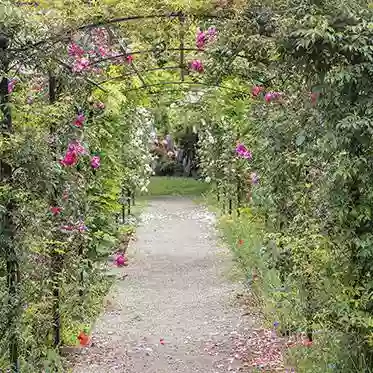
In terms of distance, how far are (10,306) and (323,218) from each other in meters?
1.77

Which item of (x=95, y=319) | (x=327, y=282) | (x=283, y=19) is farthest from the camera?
(x=95, y=319)

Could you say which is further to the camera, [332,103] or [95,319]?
[95,319]

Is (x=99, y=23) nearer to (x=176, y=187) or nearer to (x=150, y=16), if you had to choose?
(x=150, y=16)

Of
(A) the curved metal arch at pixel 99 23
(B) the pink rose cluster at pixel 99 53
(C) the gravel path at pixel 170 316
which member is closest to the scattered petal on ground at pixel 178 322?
(C) the gravel path at pixel 170 316

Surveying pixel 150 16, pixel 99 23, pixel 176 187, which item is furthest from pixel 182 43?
pixel 176 187

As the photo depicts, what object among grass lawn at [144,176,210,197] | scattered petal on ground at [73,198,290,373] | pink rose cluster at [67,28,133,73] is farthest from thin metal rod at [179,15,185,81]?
grass lawn at [144,176,210,197]

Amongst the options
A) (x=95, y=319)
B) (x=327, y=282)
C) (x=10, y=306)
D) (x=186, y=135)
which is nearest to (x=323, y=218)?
(x=327, y=282)

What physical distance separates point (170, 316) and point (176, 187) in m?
14.7

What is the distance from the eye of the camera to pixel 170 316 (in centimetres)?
642

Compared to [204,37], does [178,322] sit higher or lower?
lower

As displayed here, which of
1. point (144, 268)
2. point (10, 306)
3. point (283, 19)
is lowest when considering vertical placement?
point (144, 268)

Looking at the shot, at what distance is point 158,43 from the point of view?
5855 mm

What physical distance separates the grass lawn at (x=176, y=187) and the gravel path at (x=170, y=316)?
894 cm

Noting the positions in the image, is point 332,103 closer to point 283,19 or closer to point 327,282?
point 283,19
